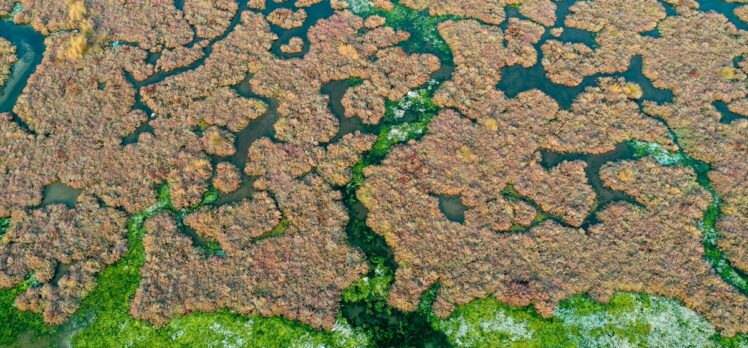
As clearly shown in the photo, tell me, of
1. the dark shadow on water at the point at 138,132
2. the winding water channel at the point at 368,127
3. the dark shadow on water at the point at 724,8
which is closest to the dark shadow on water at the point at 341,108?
the winding water channel at the point at 368,127

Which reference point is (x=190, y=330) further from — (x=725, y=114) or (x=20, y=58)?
(x=725, y=114)

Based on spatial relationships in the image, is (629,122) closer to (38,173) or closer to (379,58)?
(379,58)

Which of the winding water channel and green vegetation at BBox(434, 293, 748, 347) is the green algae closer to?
the winding water channel

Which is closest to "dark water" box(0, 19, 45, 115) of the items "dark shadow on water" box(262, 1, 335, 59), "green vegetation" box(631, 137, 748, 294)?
"dark shadow on water" box(262, 1, 335, 59)

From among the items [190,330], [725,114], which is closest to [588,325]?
[190,330]

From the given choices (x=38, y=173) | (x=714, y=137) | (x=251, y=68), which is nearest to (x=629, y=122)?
(x=714, y=137)

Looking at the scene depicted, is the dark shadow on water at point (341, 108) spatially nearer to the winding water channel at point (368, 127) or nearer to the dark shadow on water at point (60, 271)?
the winding water channel at point (368, 127)
